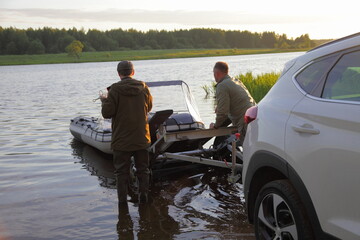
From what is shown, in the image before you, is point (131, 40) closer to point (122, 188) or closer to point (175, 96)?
point (175, 96)

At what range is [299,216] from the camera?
3.35 meters

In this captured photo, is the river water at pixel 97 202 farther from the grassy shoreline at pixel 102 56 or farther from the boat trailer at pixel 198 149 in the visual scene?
the grassy shoreline at pixel 102 56

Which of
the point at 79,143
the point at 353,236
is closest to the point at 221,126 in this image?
the point at 353,236

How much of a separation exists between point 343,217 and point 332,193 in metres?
0.16

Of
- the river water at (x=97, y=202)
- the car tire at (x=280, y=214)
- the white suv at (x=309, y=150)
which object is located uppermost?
the white suv at (x=309, y=150)

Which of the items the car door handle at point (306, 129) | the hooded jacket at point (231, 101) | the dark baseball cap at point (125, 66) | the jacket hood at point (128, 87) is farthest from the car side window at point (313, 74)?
the hooded jacket at point (231, 101)

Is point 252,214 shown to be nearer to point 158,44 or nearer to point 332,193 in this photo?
point 332,193

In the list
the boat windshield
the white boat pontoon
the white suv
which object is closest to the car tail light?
the white suv

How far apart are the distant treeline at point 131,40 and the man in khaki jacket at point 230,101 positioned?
432ft

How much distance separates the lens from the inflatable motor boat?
738 centimetres

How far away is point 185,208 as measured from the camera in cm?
656

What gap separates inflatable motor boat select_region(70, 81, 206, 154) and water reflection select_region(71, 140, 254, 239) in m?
0.59

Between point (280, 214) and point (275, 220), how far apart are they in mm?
80

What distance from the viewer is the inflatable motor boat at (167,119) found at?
7.38 m
